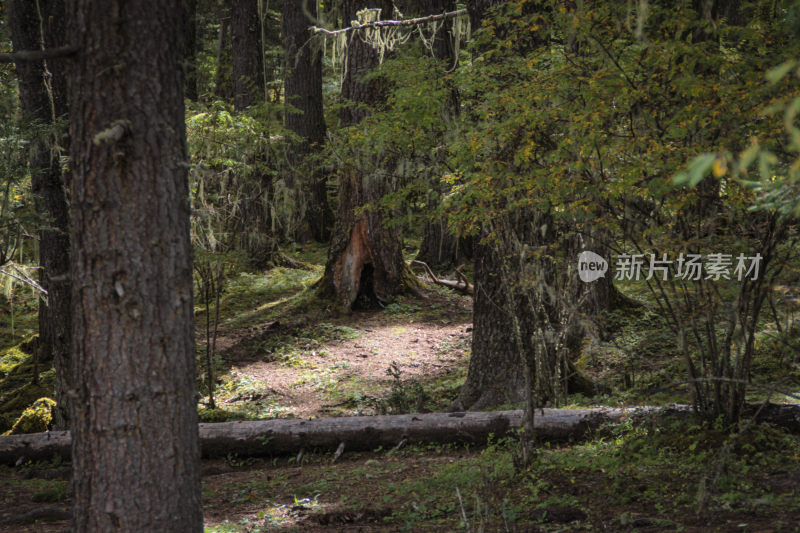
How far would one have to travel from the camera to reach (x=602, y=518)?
13.9 feet

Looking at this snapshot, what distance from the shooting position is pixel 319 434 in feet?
23.5

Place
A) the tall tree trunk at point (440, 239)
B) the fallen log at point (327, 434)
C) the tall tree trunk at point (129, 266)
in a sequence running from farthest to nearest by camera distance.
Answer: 1. the tall tree trunk at point (440, 239)
2. the fallen log at point (327, 434)
3. the tall tree trunk at point (129, 266)

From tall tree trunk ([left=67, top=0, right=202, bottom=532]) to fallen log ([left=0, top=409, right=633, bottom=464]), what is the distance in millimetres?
3733

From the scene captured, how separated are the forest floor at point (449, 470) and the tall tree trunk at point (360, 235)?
1804 millimetres

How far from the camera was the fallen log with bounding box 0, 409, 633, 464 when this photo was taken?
682 cm

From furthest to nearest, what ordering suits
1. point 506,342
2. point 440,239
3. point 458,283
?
point 440,239 → point 458,283 → point 506,342

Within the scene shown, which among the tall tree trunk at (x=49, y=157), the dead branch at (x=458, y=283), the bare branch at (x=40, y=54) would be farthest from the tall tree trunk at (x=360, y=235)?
the bare branch at (x=40, y=54)

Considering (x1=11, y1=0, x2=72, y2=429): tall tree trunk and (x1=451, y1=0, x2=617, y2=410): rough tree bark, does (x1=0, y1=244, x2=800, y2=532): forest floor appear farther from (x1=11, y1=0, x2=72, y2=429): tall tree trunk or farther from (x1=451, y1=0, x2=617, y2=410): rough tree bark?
(x1=11, y1=0, x2=72, y2=429): tall tree trunk

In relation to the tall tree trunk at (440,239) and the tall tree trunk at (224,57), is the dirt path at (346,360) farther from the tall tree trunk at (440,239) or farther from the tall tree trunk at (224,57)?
the tall tree trunk at (224,57)

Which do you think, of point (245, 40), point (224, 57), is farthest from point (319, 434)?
point (224, 57)

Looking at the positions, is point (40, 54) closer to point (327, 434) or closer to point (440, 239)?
point (327, 434)

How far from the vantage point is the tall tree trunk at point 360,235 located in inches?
460

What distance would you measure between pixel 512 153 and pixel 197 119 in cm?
621

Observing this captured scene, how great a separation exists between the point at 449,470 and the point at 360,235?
7.01 m
